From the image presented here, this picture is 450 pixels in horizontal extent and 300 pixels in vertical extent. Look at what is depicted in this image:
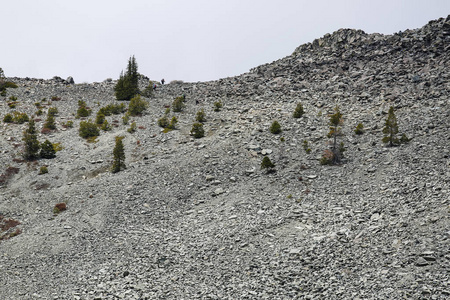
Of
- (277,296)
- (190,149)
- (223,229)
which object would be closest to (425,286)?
(277,296)

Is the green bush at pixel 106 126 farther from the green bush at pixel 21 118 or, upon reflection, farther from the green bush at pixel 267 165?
the green bush at pixel 267 165

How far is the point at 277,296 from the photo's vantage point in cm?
2077

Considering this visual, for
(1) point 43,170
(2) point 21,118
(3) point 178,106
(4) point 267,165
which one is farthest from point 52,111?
(4) point 267,165

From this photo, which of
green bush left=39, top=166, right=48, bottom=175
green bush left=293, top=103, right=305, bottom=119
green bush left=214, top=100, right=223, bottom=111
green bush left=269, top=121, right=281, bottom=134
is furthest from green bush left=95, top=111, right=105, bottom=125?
green bush left=293, top=103, right=305, bottom=119

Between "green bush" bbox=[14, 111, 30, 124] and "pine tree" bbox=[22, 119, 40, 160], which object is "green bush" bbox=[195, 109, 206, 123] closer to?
"pine tree" bbox=[22, 119, 40, 160]

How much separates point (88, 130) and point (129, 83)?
2258cm

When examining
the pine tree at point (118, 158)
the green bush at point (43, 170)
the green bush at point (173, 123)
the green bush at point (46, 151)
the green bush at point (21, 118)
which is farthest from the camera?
the green bush at point (21, 118)

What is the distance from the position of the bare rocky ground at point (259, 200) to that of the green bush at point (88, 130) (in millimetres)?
1370

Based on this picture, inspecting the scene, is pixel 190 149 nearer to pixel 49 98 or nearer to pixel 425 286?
pixel 425 286

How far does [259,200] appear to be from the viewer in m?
33.8

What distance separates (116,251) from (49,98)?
55198 millimetres

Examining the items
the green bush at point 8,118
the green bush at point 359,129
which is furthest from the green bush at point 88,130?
the green bush at point 359,129

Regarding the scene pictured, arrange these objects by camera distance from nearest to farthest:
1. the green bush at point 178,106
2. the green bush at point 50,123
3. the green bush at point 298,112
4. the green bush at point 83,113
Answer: the green bush at point 298,112
the green bush at point 50,123
the green bush at point 83,113
the green bush at point 178,106

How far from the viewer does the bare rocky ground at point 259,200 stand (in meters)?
22.4
